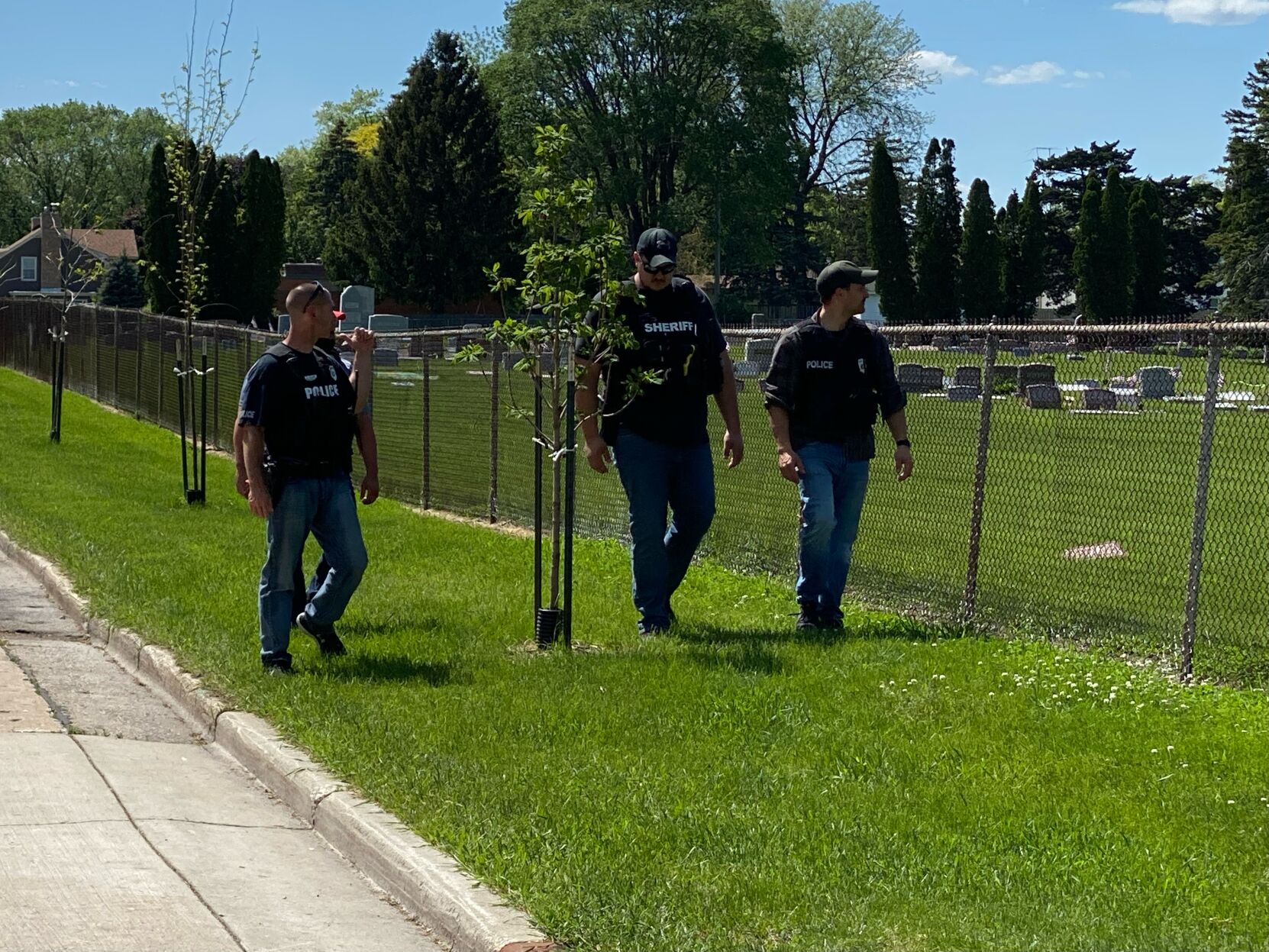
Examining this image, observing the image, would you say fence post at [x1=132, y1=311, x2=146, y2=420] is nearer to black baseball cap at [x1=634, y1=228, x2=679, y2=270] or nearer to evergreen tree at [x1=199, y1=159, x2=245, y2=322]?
black baseball cap at [x1=634, y1=228, x2=679, y2=270]

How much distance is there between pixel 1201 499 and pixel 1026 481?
14.6 ft

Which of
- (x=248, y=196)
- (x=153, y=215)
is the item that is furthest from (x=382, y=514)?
(x=248, y=196)

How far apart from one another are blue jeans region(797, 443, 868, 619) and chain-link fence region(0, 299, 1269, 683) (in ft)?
2.82

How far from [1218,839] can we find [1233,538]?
8.89m

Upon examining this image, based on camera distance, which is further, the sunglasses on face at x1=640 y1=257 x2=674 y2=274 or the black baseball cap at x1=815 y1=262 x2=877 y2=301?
the black baseball cap at x1=815 y1=262 x2=877 y2=301

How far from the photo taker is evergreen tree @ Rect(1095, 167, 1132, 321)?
6456cm

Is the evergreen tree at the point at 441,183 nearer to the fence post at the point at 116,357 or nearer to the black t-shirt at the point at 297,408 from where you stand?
the fence post at the point at 116,357

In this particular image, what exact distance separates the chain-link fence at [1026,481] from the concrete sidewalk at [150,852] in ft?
10.3

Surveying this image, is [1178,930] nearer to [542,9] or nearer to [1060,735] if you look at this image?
[1060,735]

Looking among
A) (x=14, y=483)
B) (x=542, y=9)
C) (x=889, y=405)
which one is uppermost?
(x=542, y=9)

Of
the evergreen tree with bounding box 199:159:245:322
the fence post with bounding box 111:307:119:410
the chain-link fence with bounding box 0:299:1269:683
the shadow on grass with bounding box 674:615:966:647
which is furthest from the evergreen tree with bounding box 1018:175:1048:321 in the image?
the shadow on grass with bounding box 674:615:966:647

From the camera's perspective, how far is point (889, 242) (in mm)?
66000

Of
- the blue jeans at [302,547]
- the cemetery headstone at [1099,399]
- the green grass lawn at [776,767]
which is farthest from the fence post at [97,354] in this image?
the blue jeans at [302,547]

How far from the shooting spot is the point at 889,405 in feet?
28.8
